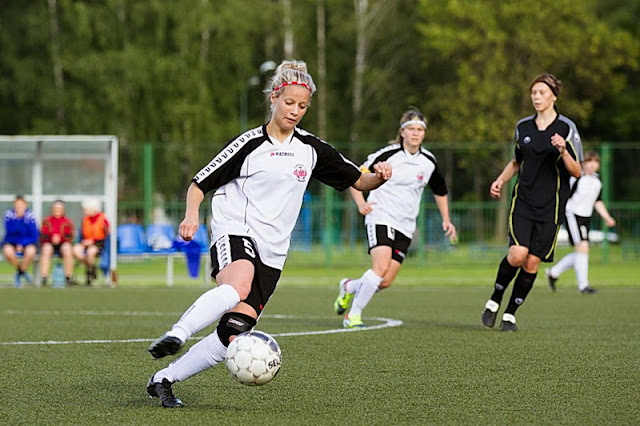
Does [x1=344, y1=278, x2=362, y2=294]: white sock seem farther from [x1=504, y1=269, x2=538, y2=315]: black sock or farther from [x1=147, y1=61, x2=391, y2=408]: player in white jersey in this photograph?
[x1=147, y1=61, x2=391, y2=408]: player in white jersey

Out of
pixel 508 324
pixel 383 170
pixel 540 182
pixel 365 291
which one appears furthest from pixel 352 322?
pixel 383 170

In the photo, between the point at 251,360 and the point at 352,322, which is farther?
the point at 352,322

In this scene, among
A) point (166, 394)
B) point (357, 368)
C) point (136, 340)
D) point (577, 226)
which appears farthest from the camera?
point (577, 226)

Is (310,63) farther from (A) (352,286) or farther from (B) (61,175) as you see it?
(A) (352,286)

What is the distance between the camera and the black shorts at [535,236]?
10.7 m

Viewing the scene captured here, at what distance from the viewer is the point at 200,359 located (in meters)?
6.23

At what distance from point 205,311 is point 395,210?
578cm

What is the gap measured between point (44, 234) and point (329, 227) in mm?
7849

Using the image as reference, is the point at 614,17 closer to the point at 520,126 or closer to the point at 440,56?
the point at 440,56

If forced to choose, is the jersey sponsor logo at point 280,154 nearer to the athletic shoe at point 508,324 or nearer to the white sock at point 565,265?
the athletic shoe at point 508,324

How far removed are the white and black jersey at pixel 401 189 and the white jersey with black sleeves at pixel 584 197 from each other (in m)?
6.84

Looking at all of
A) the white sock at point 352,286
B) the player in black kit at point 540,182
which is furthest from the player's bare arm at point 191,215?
the white sock at point 352,286

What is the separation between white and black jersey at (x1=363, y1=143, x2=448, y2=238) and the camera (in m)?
11.6

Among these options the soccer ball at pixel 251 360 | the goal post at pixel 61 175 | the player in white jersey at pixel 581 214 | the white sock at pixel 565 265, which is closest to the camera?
the soccer ball at pixel 251 360
